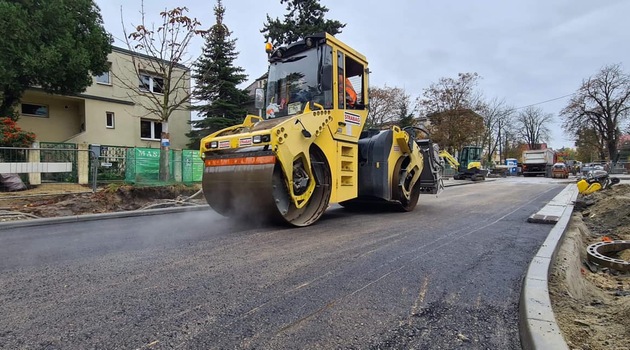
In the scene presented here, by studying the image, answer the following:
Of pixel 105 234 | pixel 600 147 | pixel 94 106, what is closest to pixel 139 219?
pixel 105 234

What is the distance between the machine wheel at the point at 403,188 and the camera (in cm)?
782


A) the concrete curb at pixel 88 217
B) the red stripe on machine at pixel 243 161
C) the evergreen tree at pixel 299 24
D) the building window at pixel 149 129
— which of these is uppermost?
the evergreen tree at pixel 299 24

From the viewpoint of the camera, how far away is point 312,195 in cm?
632

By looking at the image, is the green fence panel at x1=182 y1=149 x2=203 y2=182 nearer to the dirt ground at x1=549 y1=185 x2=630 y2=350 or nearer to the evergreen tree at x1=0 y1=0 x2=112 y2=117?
the evergreen tree at x1=0 y1=0 x2=112 y2=117

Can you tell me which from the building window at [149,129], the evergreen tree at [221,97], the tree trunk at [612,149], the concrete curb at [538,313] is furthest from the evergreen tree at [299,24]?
the tree trunk at [612,149]

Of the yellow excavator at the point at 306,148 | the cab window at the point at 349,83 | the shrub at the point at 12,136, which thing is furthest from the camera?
the shrub at the point at 12,136

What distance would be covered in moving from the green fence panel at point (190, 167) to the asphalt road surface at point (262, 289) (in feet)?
31.8

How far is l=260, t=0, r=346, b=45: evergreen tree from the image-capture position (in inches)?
1066

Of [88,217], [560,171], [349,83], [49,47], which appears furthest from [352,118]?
[560,171]

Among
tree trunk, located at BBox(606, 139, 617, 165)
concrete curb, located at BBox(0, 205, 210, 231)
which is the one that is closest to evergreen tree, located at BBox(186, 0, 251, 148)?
concrete curb, located at BBox(0, 205, 210, 231)

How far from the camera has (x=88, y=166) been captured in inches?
441

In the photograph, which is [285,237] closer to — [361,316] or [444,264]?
[444,264]

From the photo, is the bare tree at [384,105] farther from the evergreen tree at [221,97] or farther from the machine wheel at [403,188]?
the machine wheel at [403,188]

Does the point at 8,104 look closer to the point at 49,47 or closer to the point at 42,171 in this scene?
the point at 49,47
